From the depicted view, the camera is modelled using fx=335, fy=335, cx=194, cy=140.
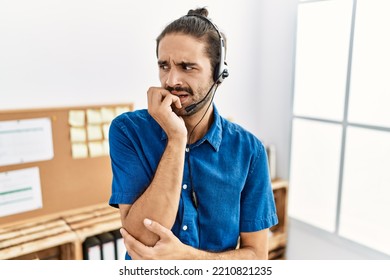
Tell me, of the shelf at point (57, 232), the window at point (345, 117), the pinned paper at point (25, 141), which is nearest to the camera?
the shelf at point (57, 232)

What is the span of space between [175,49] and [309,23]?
1.47 metres

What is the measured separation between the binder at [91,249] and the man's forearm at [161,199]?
2.87ft

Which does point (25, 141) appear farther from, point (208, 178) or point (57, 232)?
point (208, 178)

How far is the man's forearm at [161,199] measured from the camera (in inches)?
31.0

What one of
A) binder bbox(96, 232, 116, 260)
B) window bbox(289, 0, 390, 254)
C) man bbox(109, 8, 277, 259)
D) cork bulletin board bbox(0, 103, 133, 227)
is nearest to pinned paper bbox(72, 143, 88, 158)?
cork bulletin board bbox(0, 103, 133, 227)

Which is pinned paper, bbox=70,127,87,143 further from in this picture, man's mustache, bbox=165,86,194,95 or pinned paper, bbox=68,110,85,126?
man's mustache, bbox=165,86,194,95

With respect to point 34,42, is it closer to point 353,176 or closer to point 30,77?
point 30,77

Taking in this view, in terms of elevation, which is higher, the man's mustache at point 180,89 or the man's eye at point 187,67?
the man's eye at point 187,67

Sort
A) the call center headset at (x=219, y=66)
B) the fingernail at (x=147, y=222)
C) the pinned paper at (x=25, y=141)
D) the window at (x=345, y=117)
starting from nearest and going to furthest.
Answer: the fingernail at (x=147, y=222), the call center headset at (x=219, y=66), the pinned paper at (x=25, y=141), the window at (x=345, y=117)

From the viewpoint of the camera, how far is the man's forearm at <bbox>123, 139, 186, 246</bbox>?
79 centimetres

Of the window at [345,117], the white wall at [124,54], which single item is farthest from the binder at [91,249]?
the window at [345,117]

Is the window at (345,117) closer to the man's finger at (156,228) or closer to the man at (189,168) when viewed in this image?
Answer: the man at (189,168)

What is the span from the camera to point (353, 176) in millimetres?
1970

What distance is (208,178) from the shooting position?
2.98 feet
